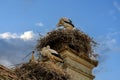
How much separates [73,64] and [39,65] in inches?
56.7

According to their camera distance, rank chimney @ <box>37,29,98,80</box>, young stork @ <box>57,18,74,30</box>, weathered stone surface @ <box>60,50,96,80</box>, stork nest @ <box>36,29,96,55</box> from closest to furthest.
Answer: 1. weathered stone surface @ <box>60,50,96,80</box>
2. chimney @ <box>37,29,98,80</box>
3. stork nest @ <box>36,29,96,55</box>
4. young stork @ <box>57,18,74,30</box>

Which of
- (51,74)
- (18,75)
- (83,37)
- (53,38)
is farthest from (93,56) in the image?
(18,75)

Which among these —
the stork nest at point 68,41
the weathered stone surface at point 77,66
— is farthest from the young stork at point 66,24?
the weathered stone surface at point 77,66

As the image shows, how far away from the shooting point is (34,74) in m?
8.05

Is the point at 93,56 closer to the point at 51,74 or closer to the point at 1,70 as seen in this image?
the point at 51,74

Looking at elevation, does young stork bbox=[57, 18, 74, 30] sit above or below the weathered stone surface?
above

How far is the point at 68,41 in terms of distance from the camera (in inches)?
388

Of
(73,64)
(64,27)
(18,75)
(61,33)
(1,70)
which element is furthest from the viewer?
(64,27)

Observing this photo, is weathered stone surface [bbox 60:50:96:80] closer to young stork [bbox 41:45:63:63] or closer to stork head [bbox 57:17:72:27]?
young stork [bbox 41:45:63:63]

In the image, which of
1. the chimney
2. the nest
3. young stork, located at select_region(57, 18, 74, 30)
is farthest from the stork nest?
the nest

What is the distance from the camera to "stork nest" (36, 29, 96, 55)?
32.3 feet

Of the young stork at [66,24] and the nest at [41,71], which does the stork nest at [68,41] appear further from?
the nest at [41,71]

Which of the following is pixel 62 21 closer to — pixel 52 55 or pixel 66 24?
pixel 66 24

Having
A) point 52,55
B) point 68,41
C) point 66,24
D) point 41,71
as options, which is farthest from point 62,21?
point 41,71
